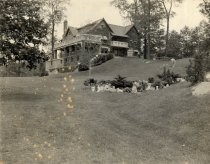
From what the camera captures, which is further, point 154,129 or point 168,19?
point 168,19

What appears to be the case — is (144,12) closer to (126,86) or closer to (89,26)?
(89,26)

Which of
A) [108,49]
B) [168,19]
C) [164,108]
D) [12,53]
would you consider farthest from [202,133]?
[108,49]

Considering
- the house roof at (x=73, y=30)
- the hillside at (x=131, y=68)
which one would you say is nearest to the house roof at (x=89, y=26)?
the house roof at (x=73, y=30)

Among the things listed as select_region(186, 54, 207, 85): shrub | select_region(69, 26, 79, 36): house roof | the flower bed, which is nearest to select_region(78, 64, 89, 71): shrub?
the flower bed

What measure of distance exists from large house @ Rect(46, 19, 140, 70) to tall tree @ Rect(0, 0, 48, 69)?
33.9 metres

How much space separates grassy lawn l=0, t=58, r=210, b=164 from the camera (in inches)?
720

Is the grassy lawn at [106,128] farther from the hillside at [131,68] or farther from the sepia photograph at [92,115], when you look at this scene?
the hillside at [131,68]

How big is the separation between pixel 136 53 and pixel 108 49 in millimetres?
8020

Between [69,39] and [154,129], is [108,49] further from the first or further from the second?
[154,129]

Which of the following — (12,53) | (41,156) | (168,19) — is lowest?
(41,156)

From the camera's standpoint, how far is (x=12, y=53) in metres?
27.1

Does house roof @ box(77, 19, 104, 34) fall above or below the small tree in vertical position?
above

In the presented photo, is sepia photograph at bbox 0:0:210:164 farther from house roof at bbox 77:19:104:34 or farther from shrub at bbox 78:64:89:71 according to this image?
house roof at bbox 77:19:104:34

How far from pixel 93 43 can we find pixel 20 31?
41162 mm
